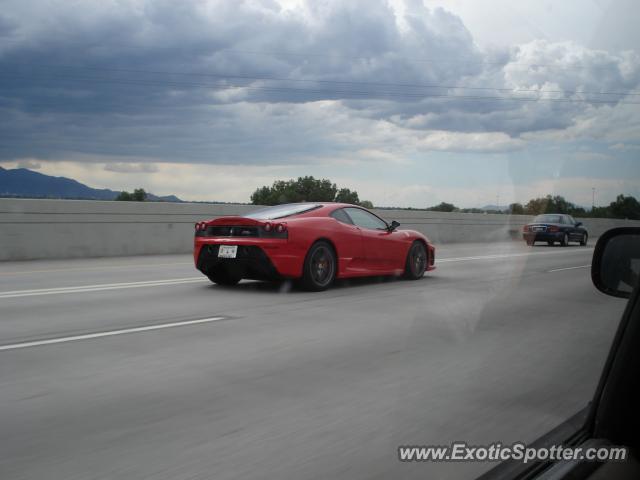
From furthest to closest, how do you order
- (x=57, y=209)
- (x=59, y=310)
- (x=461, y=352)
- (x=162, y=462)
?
1. (x=57, y=209)
2. (x=59, y=310)
3. (x=461, y=352)
4. (x=162, y=462)

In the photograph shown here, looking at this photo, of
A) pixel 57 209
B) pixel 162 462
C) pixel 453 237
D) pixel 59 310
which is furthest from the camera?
pixel 453 237

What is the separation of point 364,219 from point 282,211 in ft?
4.88

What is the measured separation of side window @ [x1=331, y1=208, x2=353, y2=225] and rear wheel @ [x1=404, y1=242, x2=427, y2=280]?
1662 mm

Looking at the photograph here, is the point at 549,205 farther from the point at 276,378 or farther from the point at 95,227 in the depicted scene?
the point at 95,227

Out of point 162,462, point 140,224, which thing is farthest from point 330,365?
point 140,224

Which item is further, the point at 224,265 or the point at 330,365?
the point at 224,265

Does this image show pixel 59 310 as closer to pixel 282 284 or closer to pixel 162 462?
pixel 282 284

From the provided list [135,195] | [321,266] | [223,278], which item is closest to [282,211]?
[321,266]

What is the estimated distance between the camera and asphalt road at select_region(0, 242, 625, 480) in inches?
131

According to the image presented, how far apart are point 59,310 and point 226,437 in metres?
4.96

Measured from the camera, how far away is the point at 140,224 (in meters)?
17.9

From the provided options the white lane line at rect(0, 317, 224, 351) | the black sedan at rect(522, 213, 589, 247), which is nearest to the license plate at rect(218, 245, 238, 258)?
the white lane line at rect(0, 317, 224, 351)

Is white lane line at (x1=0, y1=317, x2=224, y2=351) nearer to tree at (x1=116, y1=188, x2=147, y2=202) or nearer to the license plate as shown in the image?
the license plate

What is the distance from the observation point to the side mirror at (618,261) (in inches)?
95.2
